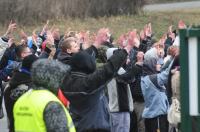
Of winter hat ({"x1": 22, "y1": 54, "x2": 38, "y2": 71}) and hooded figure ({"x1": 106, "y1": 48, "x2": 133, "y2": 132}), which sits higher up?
winter hat ({"x1": 22, "y1": 54, "x2": 38, "y2": 71})

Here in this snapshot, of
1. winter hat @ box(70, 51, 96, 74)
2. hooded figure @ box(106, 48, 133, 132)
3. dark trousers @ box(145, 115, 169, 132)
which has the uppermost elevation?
winter hat @ box(70, 51, 96, 74)

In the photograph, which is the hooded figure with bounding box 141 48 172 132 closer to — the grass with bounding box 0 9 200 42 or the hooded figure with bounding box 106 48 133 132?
the hooded figure with bounding box 106 48 133 132

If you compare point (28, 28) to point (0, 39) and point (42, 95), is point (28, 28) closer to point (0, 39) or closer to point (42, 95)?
point (0, 39)

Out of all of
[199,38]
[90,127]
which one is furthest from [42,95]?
[90,127]

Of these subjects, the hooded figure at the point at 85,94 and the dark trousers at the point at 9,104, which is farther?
the dark trousers at the point at 9,104

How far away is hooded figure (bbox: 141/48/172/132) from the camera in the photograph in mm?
10125

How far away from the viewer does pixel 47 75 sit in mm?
5621

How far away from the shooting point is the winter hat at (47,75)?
5617 millimetres

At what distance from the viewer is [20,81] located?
26.5 ft

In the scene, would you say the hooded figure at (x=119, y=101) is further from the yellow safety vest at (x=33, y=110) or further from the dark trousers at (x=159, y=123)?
the yellow safety vest at (x=33, y=110)

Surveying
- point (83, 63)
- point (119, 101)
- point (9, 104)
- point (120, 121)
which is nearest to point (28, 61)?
point (9, 104)

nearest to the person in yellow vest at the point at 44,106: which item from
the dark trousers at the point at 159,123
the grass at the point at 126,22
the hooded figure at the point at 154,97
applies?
the hooded figure at the point at 154,97

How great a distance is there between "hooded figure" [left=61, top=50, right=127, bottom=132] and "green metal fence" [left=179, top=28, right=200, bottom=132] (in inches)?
104

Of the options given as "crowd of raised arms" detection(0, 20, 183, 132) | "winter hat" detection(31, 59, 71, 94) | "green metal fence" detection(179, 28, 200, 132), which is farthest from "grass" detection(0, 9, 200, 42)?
"green metal fence" detection(179, 28, 200, 132)
